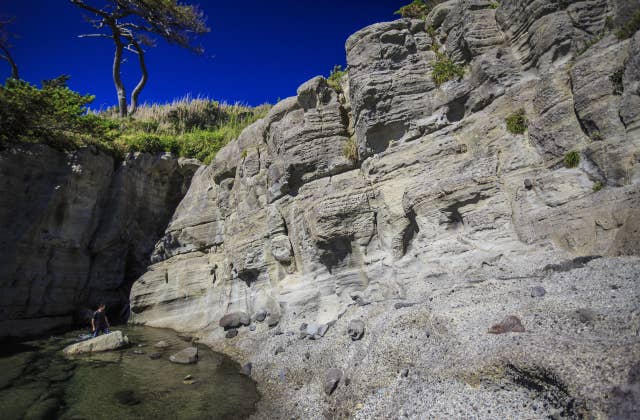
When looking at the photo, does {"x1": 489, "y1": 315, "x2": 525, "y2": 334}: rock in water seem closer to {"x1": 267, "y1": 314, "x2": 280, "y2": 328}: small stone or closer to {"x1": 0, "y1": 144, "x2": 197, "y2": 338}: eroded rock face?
{"x1": 267, "y1": 314, "x2": 280, "y2": 328}: small stone

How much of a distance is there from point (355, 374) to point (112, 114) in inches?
1391

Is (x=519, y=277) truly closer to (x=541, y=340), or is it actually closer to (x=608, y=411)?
(x=541, y=340)

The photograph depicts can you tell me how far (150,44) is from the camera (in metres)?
29.6

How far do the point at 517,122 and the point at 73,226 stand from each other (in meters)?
23.7

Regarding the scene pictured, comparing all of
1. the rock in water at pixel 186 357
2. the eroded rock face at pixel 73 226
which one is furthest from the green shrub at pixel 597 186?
the eroded rock face at pixel 73 226

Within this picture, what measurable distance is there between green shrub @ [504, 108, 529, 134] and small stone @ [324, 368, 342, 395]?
9.23 metres

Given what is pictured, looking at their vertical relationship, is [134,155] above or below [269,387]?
above

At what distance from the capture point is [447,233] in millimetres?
11133

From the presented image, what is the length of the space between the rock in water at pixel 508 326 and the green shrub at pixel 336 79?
13.8 m

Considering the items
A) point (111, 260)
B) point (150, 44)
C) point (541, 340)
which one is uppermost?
point (150, 44)

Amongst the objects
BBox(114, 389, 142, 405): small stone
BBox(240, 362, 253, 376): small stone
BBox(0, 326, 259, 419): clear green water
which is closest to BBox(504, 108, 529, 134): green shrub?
BBox(0, 326, 259, 419): clear green water

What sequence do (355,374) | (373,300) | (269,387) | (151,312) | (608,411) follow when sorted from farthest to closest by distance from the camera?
(151,312), (373,300), (269,387), (355,374), (608,411)

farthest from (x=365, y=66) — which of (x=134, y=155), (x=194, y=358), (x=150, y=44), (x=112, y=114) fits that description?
(x=112, y=114)

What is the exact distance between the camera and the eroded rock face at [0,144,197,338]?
17578mm
